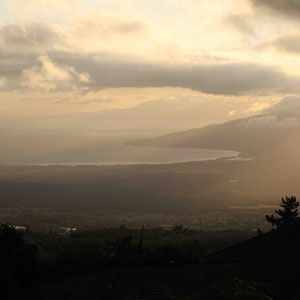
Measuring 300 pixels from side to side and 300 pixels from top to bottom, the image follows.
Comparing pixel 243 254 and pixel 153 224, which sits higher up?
pixel 243 254

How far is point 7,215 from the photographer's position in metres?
144

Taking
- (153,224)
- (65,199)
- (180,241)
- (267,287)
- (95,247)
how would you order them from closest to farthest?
(267,287)
(95,247)
(180,241)
(153,224)
(65,199)

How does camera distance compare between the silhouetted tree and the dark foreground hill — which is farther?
the silhouetted tree

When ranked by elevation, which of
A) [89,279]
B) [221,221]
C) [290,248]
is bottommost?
[221,221]

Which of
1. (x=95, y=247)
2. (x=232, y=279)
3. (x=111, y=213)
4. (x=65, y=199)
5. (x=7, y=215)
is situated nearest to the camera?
(x=232, y=279)

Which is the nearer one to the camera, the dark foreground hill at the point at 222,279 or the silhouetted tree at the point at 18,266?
the dark foreground hill at the point at 222,279

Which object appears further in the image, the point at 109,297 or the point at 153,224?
the point at 153,224

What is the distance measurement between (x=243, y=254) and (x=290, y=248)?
405 cm

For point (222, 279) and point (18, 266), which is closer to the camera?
point (222, 279)

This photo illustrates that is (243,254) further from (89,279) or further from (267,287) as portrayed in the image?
(89,279)

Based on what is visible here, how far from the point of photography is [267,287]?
21484 mm

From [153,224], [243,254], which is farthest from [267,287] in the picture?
[153,224]

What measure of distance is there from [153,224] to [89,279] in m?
108

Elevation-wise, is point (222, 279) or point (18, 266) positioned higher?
point (18, 266)
